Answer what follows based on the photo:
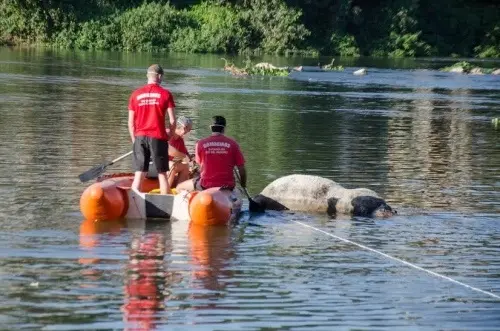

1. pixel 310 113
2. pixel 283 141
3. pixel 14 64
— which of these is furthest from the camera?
pixel 14 64

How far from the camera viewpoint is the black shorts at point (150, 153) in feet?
46.6

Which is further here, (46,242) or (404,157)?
(404,157)

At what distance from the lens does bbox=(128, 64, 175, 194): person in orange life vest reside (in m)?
14.2

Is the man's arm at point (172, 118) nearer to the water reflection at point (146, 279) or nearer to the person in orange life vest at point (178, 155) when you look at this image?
the person in orange life vest at point (178, 155)

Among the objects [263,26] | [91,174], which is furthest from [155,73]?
[263,26]

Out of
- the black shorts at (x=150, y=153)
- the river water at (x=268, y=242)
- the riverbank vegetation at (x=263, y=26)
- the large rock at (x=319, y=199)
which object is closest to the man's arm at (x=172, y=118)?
the black shorts at (x=150, y=153)

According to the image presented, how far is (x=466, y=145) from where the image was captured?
84.1 feet

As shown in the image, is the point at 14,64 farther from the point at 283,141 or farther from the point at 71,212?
the point at 71,212

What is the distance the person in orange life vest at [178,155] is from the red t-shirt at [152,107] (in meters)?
0.69

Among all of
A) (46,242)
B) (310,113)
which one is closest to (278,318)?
(46,242)

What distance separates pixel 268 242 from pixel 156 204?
1702 millimetres

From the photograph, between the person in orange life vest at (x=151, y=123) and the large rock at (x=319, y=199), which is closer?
the person in orange life vest at (x=151, y=123)

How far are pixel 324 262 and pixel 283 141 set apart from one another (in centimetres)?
1261

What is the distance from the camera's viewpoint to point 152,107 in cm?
1418
